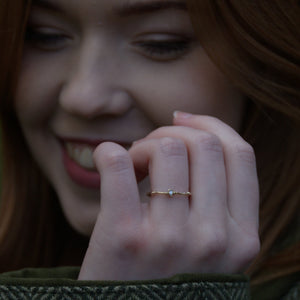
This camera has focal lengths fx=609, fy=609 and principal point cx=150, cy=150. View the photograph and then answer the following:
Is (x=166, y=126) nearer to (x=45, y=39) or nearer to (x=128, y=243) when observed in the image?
(x=128, y=243)

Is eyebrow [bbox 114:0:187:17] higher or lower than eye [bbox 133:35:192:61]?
higher

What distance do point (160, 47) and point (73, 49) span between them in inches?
9.3

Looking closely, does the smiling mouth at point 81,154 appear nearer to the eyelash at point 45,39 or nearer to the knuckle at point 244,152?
the eyelash at point 45,39

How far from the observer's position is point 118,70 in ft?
5.12

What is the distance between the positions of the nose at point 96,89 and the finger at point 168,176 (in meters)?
0.22

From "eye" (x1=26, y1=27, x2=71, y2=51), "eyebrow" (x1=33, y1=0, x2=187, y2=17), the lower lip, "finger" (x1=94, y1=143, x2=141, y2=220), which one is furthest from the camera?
the lower lip

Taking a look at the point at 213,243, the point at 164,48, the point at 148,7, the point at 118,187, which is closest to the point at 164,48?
the point at 164,48

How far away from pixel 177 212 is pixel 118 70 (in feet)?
1.46

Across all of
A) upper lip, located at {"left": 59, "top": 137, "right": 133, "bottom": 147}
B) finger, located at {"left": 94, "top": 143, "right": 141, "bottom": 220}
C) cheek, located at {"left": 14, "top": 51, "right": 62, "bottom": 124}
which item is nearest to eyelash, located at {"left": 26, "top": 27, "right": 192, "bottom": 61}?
cheek, located at {"left": 14, "top": 51, "right": 62, "bottom": 124}

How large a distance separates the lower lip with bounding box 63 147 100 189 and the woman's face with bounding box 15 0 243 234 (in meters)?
0.08

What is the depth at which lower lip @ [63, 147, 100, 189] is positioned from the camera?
1738 millimetres

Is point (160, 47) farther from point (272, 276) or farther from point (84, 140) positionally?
point (272, 276)

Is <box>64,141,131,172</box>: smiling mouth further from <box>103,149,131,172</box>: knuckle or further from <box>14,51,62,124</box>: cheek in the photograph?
<box>103,149,131,172</box>: knuckle

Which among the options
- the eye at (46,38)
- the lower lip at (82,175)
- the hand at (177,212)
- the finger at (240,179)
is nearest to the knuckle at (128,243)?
the hand at (177,212)
